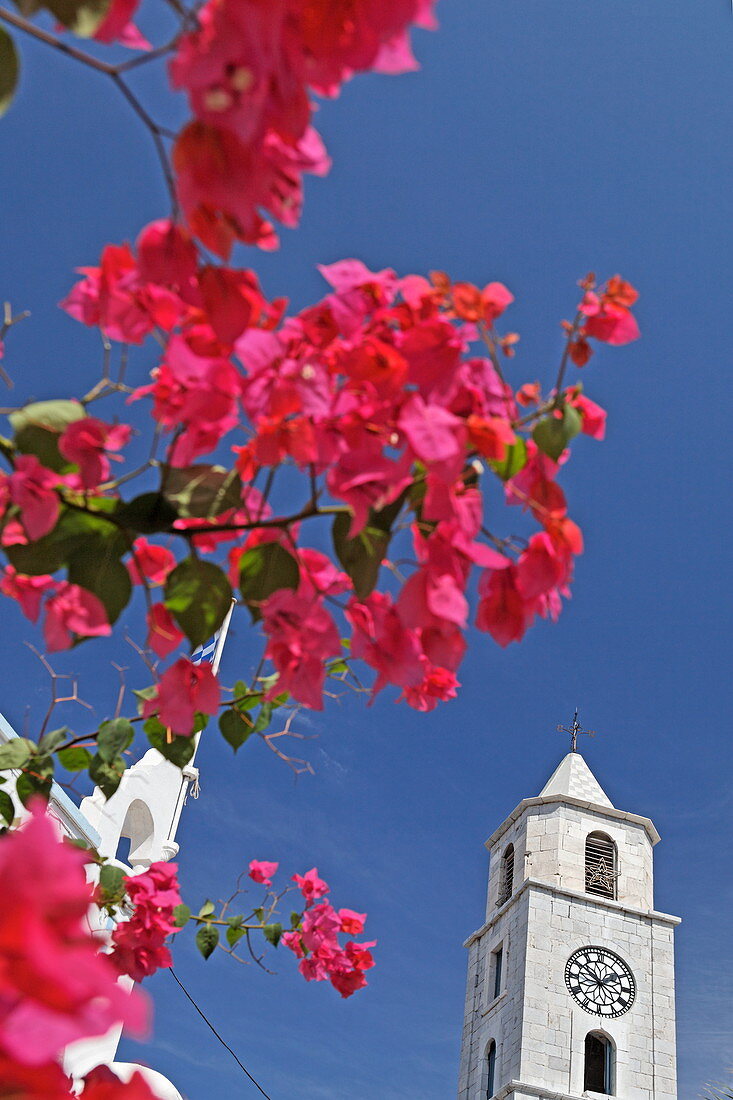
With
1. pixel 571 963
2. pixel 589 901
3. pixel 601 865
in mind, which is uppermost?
pixel 601 865

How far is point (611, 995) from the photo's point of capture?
19484mm

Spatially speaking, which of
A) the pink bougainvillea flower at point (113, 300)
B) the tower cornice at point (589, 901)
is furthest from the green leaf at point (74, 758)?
the tower cornice at point (589, 901)

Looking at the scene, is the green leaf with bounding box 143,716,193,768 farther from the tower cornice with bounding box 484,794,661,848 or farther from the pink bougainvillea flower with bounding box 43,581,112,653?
the tower cornice with bounding box 484,794,661,848

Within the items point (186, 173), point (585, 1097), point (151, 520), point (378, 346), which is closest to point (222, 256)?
point (186, 173)

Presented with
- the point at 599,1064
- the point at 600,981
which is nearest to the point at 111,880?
the point at 599,1064

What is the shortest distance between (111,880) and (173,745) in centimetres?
58

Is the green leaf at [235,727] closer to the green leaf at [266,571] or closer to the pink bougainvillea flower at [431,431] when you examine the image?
the green leaf at [266,571]

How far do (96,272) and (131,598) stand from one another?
1.18 ft

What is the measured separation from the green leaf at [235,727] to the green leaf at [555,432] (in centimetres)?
93

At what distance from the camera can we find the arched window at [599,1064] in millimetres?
18397

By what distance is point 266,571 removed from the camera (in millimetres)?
1056

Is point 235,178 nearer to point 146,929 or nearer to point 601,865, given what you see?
point 146,929

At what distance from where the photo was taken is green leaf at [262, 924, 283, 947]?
250cm

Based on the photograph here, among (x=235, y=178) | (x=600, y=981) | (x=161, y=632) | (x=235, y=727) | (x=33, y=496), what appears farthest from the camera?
(x=600, y=981)
